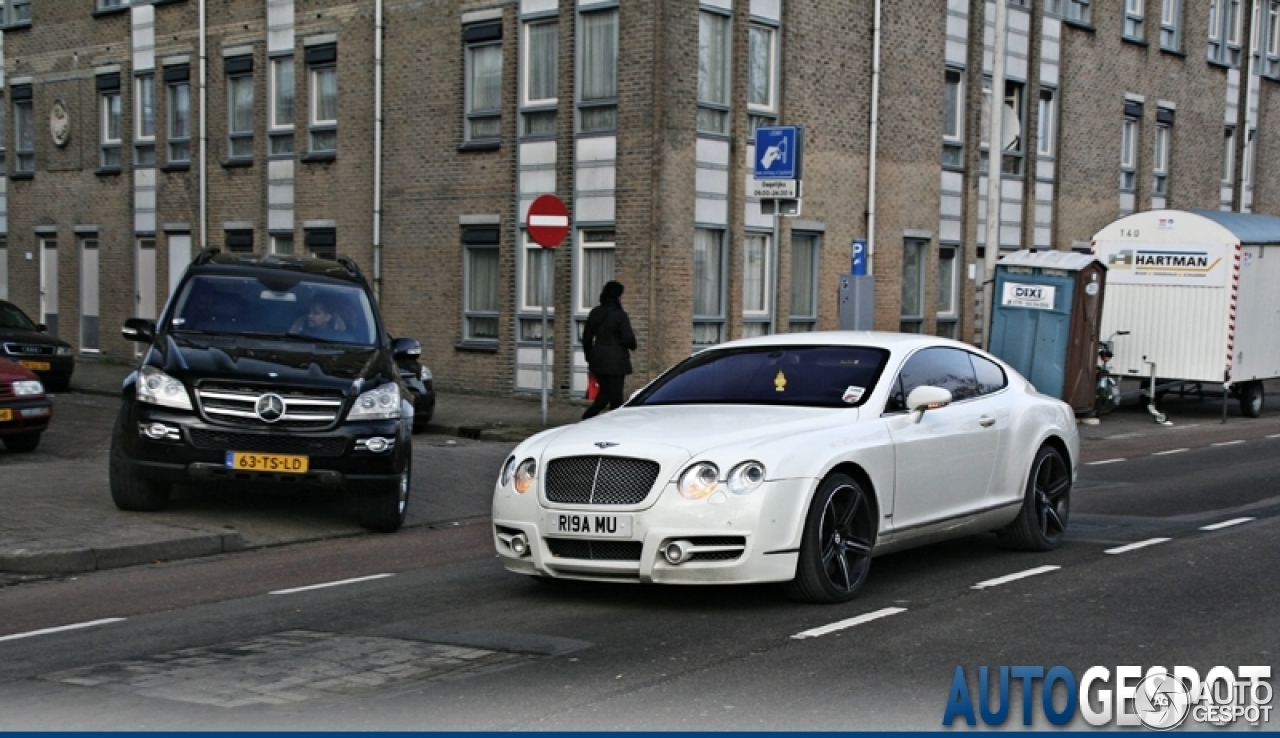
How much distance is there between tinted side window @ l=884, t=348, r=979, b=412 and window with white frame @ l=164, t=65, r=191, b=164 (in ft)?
85.5

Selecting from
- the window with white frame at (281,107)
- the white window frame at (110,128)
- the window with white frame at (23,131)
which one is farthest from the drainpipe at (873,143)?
the window with white frame at (23,131)

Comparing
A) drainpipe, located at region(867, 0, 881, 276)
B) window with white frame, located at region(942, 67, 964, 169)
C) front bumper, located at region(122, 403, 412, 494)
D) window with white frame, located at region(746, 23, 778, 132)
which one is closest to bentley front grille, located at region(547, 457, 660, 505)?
front bumper, located at region(122, 403, 412, 494)

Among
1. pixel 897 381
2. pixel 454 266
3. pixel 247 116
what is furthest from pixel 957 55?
pixel 897 381

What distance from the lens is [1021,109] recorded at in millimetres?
34031

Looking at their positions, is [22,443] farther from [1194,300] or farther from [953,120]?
[953,120]

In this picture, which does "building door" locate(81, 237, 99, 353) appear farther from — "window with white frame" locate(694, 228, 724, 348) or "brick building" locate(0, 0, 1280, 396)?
"window with white frame" locate(694, 228, 724, 348)

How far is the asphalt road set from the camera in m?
6.62

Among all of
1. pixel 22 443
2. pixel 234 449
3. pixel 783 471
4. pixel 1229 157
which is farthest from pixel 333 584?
pixel 1229 157

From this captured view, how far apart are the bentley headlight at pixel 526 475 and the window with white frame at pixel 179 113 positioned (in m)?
26.6

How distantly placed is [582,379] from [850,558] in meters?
17.1

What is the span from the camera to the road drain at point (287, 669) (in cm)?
696

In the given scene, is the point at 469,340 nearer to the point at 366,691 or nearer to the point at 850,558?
the point at 850,558

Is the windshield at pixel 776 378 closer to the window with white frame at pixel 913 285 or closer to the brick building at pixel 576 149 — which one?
the brick building at pixel 576 149

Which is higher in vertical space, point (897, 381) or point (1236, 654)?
point (897, 381)
